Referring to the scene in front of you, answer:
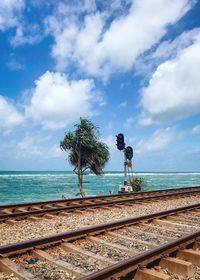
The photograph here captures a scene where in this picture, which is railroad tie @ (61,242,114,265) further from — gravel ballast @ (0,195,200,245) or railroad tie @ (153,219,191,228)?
railroad tie @ (153,219,191,228)

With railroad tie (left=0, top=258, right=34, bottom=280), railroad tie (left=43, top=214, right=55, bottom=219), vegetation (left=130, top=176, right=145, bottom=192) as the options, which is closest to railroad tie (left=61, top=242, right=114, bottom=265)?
railroad tie (left=0, top=258, right=34, bottom=280)

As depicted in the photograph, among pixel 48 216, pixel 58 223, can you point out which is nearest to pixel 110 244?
pixel 58 223

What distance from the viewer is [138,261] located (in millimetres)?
4070

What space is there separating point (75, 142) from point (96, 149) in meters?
1.61

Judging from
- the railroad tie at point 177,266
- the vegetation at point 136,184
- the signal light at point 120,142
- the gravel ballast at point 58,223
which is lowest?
the railroad tie at point 177,266

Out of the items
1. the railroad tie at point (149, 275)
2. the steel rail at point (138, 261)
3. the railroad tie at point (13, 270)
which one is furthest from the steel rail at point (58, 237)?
the railroad tie at point (149, 275)

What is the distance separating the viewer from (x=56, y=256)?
454 centimetres

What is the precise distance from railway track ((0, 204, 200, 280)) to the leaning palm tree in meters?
13.6

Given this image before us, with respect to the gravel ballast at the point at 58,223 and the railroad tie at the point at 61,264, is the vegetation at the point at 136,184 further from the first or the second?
the railroad tie at the point at 61,264

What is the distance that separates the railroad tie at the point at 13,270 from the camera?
3611 millimetres

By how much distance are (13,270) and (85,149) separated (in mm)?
16773

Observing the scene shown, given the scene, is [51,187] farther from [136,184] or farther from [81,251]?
[81,251]

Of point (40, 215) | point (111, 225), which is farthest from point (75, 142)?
point (111, 225)

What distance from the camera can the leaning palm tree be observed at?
20.0 meters
